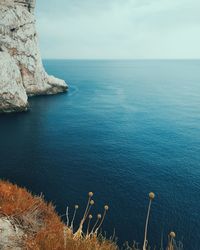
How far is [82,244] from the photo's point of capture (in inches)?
411

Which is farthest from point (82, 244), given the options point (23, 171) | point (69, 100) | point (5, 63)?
point (69, 100)

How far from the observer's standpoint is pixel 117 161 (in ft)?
186

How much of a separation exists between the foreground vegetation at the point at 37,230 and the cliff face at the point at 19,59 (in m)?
81.7

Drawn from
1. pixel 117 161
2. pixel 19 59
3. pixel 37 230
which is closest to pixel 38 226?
pixel 37 230

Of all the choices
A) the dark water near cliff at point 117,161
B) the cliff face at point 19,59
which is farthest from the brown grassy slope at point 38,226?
the cliff face at point 19,59

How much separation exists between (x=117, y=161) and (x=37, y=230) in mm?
43815

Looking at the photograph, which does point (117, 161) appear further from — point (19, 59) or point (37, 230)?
point (19, 59)

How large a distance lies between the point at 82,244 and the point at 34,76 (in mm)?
118660

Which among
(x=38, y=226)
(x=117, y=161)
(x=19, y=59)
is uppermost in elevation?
(x=19, y=59)

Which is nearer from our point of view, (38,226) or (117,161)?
(38,226)

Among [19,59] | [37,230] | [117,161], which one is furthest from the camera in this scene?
[19,59]

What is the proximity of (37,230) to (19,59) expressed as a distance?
113 meters

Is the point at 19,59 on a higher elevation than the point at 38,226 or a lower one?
higher

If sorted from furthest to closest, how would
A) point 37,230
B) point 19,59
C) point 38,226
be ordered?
point 19,59 → point 38,226 → point 37,230
